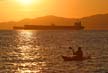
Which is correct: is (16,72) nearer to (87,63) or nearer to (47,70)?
(47,70)

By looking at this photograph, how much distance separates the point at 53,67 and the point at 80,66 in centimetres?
350

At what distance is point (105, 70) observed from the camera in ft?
149

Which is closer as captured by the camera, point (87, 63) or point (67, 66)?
point (67, 66)

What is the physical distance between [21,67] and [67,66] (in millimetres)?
5800

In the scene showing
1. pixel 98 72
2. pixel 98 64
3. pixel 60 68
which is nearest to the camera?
pixel 98 72

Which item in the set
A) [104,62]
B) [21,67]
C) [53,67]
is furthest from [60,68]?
[104,62]

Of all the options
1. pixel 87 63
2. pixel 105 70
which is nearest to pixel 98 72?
pixel 105 70

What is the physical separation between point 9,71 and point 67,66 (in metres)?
8.09

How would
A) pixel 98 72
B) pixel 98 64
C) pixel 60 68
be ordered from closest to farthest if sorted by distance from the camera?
pixel 98 72
pixel 60 68
pixel 98 64

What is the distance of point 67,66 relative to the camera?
49594 mm

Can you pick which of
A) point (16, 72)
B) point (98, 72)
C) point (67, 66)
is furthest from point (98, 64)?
point (16, 72)

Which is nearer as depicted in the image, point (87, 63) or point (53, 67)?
point (53, 67)

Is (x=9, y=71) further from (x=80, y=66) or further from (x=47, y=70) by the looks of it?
(x=80, y=66)

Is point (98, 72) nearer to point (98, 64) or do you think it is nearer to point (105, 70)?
point (105, 70)
